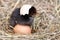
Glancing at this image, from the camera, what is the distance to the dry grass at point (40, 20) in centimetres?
516

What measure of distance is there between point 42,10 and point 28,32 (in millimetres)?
771

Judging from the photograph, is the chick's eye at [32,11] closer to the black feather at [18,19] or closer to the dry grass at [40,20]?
the black feather at [18,19]

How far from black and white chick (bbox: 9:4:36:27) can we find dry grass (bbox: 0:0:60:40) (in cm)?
17

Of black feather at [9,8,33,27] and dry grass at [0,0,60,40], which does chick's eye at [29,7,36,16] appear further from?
dry grass at [0,0,60,40]

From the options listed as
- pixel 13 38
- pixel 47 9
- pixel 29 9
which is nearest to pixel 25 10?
pixel 29 9

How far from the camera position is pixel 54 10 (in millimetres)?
5992

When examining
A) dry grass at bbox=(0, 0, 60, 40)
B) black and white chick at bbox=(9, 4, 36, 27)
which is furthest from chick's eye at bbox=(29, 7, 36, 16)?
dry grass at bbox=(0, 0, 60, 40)

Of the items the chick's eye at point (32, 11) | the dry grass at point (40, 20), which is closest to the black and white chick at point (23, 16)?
the chick's eye at point (32, 11)

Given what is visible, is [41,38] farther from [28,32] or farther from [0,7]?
[0,7]

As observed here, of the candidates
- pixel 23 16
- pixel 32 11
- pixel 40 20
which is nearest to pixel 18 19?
pixel 23 16

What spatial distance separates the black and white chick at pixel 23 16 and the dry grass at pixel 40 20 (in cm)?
17

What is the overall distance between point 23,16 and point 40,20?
1.68 ft

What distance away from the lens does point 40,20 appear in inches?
226

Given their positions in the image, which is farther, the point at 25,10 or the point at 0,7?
the point at 0,7
